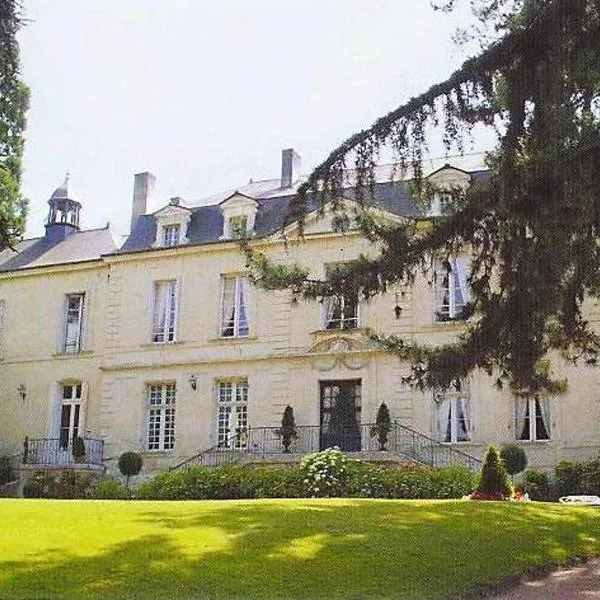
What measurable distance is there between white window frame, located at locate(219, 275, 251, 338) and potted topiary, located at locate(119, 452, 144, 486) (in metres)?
4.27

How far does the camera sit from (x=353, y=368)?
25.0 metres

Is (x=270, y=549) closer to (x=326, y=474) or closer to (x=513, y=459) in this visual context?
(x=326, y=474)

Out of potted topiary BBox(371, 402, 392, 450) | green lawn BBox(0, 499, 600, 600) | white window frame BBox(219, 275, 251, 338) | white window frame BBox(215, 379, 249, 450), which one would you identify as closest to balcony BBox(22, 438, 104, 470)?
white window frame BBox(215, 379, 249, 450)

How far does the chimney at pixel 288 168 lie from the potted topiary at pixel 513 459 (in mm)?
11875

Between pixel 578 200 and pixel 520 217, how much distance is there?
89cm

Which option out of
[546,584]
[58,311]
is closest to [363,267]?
[546,584]

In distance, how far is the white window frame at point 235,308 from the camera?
26.8 m

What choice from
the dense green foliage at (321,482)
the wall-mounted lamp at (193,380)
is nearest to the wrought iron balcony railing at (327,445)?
the wall-mounted lamp at (193,380)

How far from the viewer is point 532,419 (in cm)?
2311

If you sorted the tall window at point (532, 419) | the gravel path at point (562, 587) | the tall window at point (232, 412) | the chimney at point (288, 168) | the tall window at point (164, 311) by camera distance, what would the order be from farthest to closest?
the chimney at point (288, 168) → the tall window at point (164, 311) → the tall window at point (232, 412) → the tall window at point (532, 419) → the gravel path at point (562, 587)

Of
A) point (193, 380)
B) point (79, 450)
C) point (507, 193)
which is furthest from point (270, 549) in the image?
point (79, 450)

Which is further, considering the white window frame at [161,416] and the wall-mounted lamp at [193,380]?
the white window frame at [161,416]

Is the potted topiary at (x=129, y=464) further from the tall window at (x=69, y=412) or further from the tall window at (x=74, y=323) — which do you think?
the tall window at (x=74, y=323)

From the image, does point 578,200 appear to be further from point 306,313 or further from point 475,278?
point 306,313
